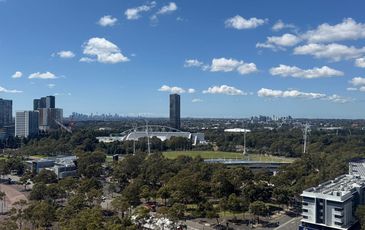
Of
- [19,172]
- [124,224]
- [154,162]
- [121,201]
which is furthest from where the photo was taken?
[19,172]

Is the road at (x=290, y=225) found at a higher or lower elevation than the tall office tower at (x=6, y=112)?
lower

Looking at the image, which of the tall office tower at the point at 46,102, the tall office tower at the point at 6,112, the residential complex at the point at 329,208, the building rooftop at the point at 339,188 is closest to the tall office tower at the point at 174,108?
the tall office tower at the point at 46,102

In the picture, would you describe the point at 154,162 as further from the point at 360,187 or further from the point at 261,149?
the point at 261,149

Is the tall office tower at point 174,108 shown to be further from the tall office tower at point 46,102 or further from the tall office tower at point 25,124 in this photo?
the tall office tower at point 25,124

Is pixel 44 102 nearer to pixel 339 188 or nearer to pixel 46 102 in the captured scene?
pixel 46 102

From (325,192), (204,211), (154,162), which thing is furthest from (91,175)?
(325,192)

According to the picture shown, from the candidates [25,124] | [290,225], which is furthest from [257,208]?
[25,124]
